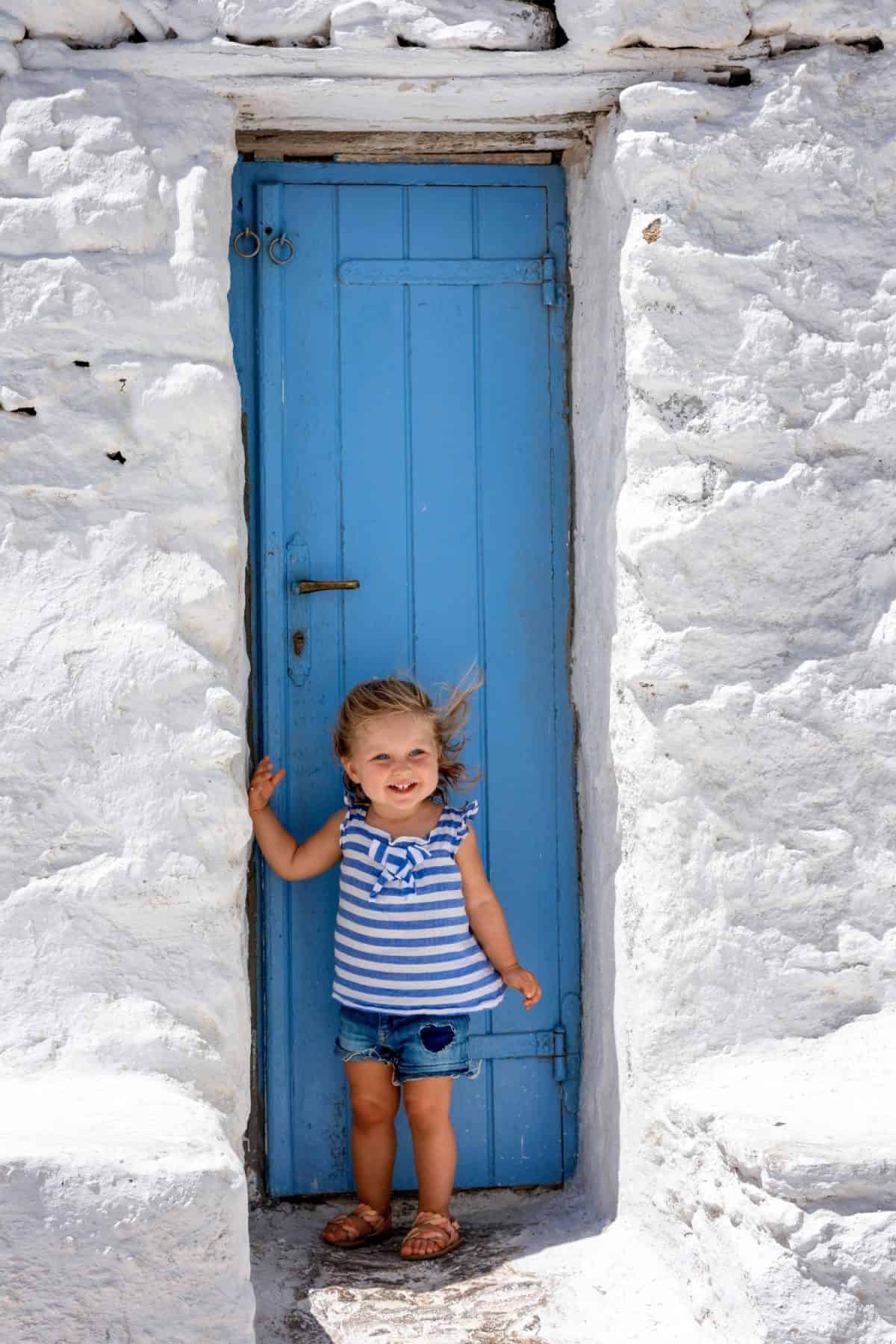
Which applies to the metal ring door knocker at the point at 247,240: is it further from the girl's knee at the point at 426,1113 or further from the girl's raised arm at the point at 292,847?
the girl's knee at the point at 426,1113

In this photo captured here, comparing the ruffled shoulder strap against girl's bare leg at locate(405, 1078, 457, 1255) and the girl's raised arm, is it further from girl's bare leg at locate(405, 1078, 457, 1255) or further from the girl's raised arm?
girl's bare leg at locate(405, 1078, 457, 1255)

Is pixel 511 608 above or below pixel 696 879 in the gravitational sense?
above

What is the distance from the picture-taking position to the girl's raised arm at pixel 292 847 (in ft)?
9.50

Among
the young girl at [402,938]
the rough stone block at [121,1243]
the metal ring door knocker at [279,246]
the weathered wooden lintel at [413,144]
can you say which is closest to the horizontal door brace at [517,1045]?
the young girl at [402,938]

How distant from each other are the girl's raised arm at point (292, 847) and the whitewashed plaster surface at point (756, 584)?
627mm

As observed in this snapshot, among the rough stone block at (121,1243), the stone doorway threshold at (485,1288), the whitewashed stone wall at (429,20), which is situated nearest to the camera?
the rough stone block at (121,1243)

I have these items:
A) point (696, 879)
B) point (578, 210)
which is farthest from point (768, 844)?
point (578, 210)

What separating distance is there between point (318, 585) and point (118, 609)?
0.52 meters

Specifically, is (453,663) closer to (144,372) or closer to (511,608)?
(511,608)

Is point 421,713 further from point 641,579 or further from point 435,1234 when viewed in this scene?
point 435,1234

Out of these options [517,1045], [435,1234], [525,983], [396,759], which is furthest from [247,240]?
[435,1234]

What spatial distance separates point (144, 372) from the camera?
2602mm

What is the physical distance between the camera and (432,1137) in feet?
9.39

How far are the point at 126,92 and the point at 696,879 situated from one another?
180cm
